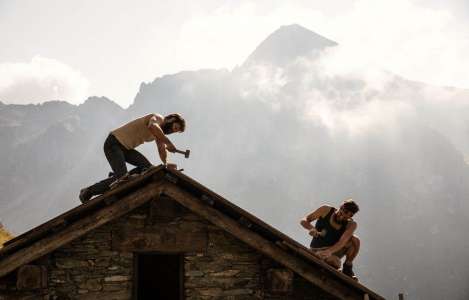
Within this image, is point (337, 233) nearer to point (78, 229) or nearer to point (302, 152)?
point (78, 229)

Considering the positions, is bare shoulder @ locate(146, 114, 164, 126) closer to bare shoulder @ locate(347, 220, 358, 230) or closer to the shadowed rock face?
bare shoulder @ locate(347, 220, 358, 230)

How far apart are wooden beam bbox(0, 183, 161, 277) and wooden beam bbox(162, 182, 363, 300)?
1.74 ft

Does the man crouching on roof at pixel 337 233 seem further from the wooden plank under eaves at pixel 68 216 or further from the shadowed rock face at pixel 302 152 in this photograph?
the shadowed rock face at pixel 302 152

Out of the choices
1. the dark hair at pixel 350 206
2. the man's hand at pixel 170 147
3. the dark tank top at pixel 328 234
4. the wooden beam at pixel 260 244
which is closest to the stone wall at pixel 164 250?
the wooden beam at pixel 260 244

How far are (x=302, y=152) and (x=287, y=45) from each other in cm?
6501

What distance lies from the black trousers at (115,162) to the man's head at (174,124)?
88 cm

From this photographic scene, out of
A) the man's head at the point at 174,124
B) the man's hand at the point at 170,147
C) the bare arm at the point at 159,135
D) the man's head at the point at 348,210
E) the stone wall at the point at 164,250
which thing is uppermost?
the man's head at the point at 174,124

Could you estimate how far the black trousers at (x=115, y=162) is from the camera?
8555 millimetres

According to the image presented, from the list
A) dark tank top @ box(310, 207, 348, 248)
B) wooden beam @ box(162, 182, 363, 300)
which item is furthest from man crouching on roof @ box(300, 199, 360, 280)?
wooden beam @ box(162, 182, 363, 300)

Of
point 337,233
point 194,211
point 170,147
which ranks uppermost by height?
point 170,147

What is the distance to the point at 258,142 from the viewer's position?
142m

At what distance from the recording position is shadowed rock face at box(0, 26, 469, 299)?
353 ft

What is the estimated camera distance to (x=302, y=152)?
450ft

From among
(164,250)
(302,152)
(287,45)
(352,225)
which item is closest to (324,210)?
(352,225)
